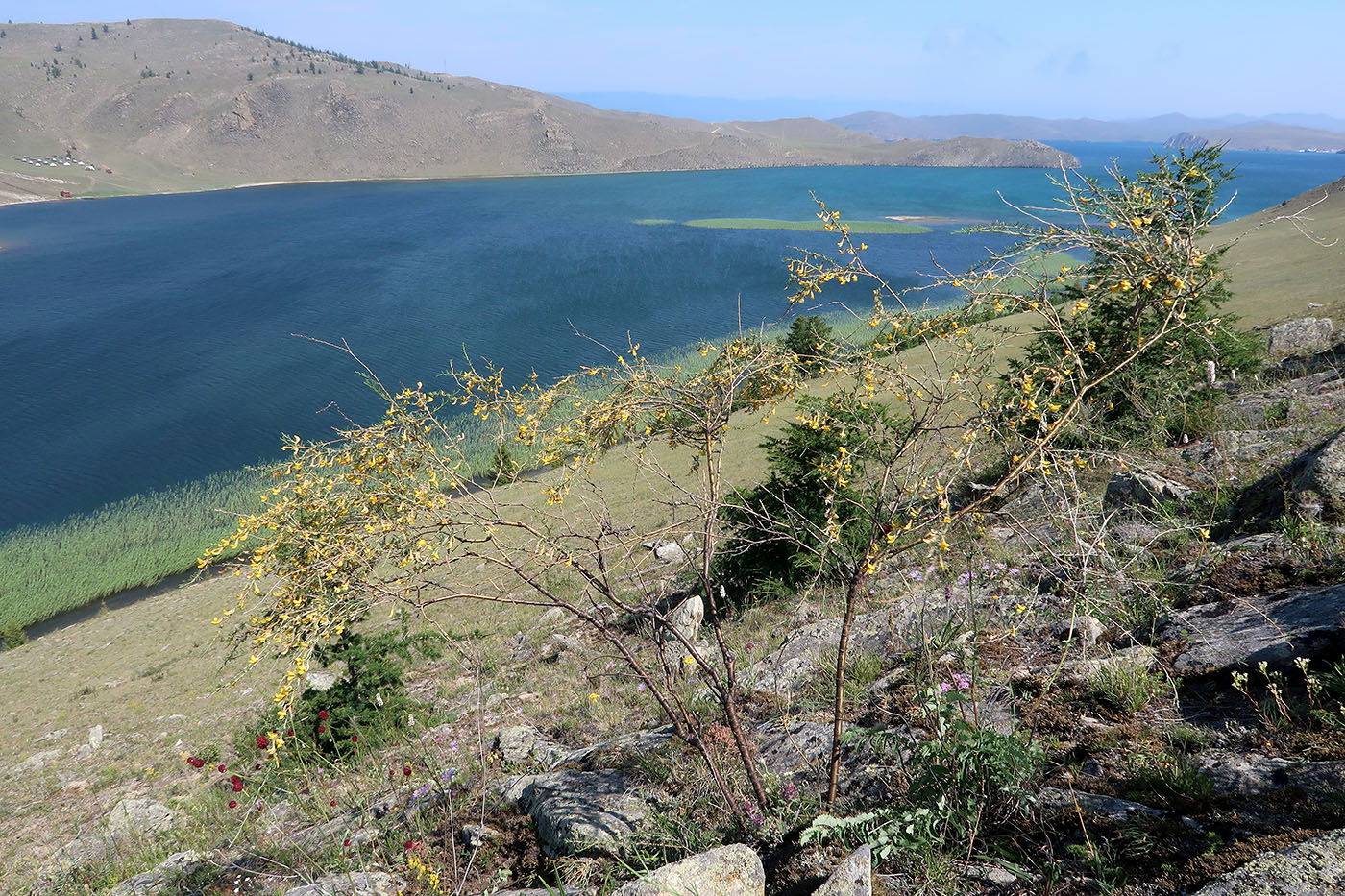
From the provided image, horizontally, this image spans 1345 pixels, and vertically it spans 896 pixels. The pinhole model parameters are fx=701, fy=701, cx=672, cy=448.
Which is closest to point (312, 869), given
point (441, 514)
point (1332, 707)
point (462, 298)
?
point (441, 514)

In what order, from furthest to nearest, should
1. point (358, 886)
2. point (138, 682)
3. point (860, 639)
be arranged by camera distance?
point (138, 682), point (860, 639), point (358, 886)

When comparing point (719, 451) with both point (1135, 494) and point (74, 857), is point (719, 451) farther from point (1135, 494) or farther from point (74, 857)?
point (74, 857)

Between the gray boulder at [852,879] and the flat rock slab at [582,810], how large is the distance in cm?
110

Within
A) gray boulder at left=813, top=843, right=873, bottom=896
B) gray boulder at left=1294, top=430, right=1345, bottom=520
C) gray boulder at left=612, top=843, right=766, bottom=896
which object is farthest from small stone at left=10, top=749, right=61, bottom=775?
gray boulder at left=1294, top=430, right=1345, bottom=520

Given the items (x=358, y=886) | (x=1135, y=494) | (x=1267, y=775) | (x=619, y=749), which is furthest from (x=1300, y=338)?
(x=358, y=886)

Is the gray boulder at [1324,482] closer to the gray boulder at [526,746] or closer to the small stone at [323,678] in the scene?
the gray boulder at [526,746]

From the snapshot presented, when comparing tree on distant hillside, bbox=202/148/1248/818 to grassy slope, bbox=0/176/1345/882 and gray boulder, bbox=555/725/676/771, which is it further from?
grassy slope, bbox=0/176/1345/882

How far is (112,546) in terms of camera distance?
19.8 metres

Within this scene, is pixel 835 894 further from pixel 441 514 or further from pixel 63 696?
pixel 63 696

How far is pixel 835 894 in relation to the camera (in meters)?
2.30

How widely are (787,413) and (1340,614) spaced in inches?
690

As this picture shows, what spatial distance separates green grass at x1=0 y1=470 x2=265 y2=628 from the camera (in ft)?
59.1

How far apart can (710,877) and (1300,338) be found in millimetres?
14079

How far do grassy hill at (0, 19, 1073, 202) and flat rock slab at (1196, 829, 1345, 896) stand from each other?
140878 mm
